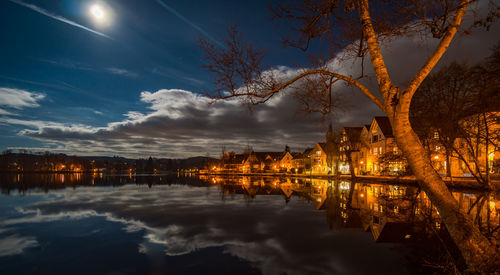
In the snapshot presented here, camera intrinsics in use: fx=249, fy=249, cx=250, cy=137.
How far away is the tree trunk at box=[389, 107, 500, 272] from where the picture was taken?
12.2 feet

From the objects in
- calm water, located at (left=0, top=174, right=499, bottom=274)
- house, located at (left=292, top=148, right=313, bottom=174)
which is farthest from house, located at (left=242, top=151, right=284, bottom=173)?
calm water, located at (left=0, top=174, right=499, bottom=274)

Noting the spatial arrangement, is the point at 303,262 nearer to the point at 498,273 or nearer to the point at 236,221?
the point at 498,273

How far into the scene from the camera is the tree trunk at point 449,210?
3.72m

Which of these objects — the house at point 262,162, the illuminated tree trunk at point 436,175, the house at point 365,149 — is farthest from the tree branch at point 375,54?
the house at point 262,162

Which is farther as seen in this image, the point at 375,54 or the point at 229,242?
the point at 229,242

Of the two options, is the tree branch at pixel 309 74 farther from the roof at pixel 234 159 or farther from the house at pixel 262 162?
the roof at pixel 234 159

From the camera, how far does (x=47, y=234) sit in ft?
34.5

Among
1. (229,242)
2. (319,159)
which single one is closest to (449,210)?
(229,242)

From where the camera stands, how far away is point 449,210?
3773 mm

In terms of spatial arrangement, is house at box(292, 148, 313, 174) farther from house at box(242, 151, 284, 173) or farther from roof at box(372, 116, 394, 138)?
roof at box(372, 116, 394, 138)

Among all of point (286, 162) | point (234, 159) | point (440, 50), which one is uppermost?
point (440, 50)

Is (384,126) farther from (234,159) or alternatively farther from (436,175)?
(234,159)

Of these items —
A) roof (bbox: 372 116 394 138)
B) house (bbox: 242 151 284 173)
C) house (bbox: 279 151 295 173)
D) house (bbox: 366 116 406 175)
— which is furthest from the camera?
house (bbox: 242 151 284 173)

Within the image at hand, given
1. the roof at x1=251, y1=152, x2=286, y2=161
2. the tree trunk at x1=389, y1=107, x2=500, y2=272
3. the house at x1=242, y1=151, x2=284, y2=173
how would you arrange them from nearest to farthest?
the tree trunk at x1=389, y1=107, x2=500, y2=272
the house at x1=242, y1=151, x2=284, y2=173
the roof at x1=251, y1=152, x2=286, y2=161
